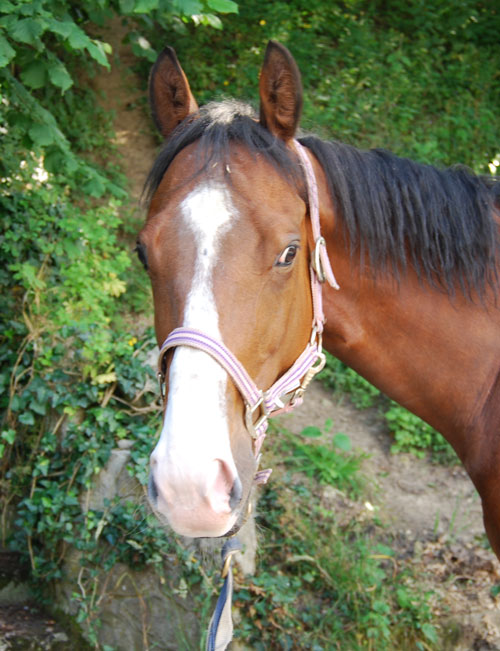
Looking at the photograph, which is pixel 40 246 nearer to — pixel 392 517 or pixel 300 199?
pixel 300 199

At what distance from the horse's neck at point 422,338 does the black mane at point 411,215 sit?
0.08m

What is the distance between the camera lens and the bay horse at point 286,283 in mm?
1530

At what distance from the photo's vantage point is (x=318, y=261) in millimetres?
1903

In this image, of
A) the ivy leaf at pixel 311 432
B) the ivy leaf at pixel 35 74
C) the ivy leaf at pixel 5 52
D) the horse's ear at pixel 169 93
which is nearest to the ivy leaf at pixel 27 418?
the ivy leaf at pixel 311 432

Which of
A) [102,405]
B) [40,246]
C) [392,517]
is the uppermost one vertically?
[40,246]

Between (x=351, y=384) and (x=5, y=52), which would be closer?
(x=5, y=52)

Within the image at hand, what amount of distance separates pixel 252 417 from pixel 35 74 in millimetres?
2216

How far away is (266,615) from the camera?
9.75 ft

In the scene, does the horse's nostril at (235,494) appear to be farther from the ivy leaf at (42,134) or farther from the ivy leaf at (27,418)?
the ivy leaf at (27,418)

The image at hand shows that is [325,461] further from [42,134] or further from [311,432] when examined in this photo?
[42,134]

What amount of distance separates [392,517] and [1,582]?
2444mm

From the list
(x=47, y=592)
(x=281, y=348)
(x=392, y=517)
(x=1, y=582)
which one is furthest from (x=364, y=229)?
(x=1, y=582)

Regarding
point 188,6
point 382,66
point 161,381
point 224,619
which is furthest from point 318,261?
point 382,66

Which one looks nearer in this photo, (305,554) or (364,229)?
(364,229)
